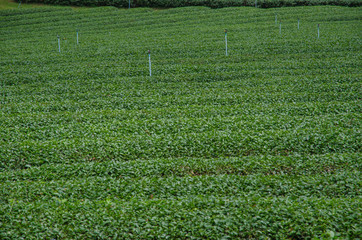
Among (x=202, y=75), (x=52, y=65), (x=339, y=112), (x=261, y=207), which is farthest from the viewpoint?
(x=52, y=65)

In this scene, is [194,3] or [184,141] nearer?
[184,141]

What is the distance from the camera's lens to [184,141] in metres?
14.1

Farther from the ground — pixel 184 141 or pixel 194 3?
pixel 194 3

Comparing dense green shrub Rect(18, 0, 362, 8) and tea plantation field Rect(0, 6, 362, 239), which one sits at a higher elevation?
dense green shrub Rect(18, 0, 362, 8)

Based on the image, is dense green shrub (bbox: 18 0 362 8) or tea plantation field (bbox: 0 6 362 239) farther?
dense green shrub (bbox: 18 0 362 8)

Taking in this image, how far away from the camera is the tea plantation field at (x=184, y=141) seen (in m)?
9.41

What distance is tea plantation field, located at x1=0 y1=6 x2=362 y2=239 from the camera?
371 inches

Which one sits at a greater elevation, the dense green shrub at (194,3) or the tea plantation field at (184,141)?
the dense green shrub at (194,3)

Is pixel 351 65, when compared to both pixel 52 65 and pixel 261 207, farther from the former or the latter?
pixel 52 65

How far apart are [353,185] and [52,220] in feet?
30.1

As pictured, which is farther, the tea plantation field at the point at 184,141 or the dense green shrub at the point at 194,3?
the dense green shrub at the point at 194,3

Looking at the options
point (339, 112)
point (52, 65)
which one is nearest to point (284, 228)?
point (339, 112)

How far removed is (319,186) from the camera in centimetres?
1092

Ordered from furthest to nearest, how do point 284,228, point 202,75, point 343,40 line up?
1. point 343,40
2. point 202,75
3. point 284,228
